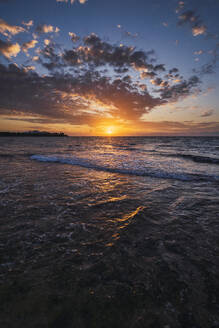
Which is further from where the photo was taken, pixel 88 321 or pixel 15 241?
pixel 15 241

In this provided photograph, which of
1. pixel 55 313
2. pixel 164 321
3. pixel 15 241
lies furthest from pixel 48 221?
pixel 164 321

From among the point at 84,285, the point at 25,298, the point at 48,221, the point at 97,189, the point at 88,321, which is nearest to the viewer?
the point at 88,321

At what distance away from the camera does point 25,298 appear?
1950 millimetres

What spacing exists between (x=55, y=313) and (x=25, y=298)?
1.58 ft

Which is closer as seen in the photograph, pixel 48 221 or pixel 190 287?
pixel 190 287

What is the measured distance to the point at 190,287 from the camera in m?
2.21

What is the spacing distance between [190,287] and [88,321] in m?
1.53

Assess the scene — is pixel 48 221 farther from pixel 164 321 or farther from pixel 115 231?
pixel 164 321

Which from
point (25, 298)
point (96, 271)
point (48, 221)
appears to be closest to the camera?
point (25, 298)

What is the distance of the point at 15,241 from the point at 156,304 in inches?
111

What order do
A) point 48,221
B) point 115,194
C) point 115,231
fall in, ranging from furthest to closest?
point 115,194 → point 48,221 → point 115,231

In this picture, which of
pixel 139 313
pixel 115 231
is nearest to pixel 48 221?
pixel 115 231

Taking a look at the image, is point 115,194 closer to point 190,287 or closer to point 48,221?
point 48,221

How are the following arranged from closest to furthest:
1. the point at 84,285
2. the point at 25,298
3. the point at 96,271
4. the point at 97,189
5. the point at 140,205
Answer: the point at 25,298
the point at 84,285
the point at 96,271
the point at 140,205
the point at 97,189
